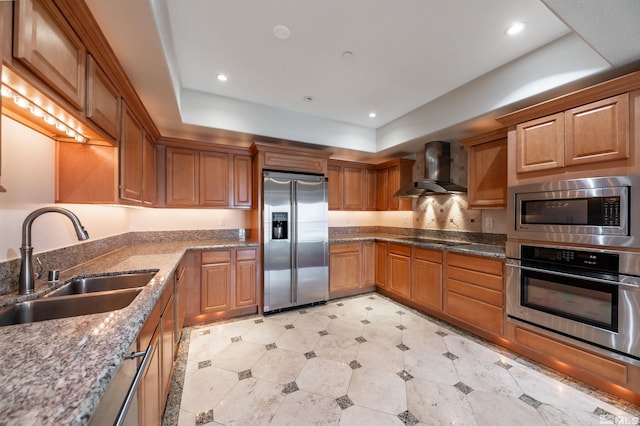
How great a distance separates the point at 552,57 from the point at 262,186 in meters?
3.06

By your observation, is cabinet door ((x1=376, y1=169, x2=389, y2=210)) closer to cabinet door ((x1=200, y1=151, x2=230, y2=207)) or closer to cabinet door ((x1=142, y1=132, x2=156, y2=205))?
cabinet door ((x1=200, y1=151, x2=230, y2=207))

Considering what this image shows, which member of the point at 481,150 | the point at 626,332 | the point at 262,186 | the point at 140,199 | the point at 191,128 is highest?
the point at 191,128

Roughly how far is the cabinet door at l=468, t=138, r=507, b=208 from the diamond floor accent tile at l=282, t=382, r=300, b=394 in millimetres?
2631

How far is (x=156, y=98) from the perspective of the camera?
224 centimetres

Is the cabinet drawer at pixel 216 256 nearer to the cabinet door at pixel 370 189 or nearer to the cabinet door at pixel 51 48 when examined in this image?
the cabinet door at pixel 51 48

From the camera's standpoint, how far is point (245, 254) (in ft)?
10.1

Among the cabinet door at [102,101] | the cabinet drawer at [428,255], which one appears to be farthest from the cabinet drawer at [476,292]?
the cabinet door at [102,101]

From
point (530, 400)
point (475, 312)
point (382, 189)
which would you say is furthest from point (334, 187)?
point (530, 400)

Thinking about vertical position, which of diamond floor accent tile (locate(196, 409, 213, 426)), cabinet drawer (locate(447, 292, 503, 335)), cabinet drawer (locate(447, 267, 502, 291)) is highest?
cabinet drawer (locate(447, 267, 502, 291))

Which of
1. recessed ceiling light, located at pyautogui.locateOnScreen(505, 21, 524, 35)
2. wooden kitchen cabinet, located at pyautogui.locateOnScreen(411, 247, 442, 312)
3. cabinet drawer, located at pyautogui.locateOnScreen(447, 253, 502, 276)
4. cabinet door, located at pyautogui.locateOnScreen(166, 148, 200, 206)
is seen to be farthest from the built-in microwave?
cabinet door, located at pyautogui.locateOnScreen(166, 148, 200, 206)

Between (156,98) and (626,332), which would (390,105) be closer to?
(156,98)

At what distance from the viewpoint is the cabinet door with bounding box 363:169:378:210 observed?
4.38 metres

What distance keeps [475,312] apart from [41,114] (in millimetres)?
3657

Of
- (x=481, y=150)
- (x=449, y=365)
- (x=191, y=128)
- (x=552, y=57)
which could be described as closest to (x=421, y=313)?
(x=449, y=365)
